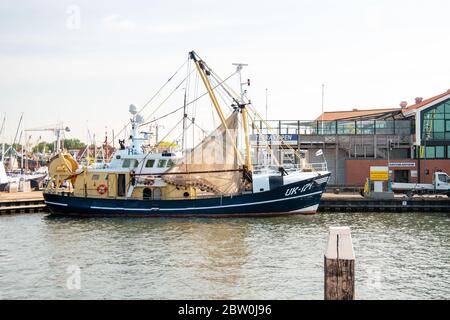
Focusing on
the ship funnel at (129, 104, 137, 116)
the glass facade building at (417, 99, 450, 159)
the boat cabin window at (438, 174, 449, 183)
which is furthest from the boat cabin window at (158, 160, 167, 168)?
the glass facade building at (417, 99, 450, 159)

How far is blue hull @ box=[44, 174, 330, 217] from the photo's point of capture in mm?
40938

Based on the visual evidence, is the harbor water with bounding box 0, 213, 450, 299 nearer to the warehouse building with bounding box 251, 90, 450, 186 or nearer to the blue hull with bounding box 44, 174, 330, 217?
the blue hull with bounding box 44, 174, 330, 217

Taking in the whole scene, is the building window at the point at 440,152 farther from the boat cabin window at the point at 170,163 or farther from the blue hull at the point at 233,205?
the boat cabin window at the point at 170,163

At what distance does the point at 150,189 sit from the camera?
4294 cm

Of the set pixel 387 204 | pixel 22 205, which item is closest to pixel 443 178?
pixel 387 204

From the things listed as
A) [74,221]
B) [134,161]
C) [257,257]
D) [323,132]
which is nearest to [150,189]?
[134,161]

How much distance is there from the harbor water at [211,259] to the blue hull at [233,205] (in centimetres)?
220

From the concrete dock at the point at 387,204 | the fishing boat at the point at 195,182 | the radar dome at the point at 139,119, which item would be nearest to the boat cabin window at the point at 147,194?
the fishing boat at the point at 195,182

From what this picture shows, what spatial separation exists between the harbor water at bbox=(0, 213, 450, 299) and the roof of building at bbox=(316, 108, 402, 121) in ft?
91.4

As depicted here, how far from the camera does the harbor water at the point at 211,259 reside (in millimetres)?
19719

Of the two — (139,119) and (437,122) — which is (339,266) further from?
(437,122)
